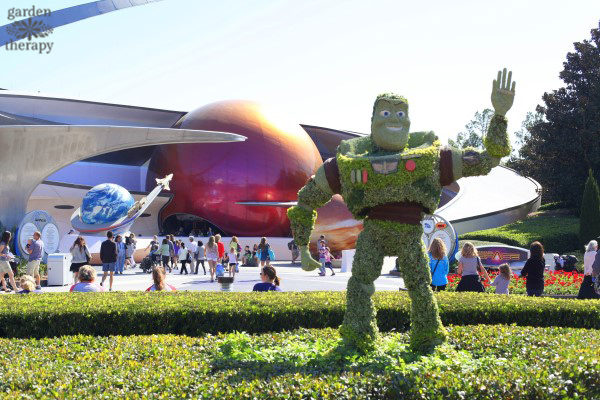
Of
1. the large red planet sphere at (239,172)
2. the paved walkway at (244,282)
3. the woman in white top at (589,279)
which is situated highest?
the large red planet sphere at (239,172)

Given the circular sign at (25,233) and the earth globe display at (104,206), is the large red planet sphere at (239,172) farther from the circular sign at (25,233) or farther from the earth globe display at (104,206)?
the circular sign at (25,233)

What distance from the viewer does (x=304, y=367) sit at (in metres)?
4.41

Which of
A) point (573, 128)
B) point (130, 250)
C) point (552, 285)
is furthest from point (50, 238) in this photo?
point (573, 128)

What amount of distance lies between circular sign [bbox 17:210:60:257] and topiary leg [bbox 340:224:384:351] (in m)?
13.5

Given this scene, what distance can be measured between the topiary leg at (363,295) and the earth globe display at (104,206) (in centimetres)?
1830

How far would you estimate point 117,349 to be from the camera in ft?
15.9

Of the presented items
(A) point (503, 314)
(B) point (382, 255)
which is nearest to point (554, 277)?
(A) point (503, 314)

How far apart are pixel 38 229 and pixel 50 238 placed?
586 millimetres

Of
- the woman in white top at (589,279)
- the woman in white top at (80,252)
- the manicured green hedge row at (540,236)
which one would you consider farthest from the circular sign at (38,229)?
the manicured green hedge row at (540,236)

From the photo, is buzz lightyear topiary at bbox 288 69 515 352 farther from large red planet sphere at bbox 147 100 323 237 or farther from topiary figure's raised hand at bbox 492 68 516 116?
large red planet sphere at bbox 147 100 323 237

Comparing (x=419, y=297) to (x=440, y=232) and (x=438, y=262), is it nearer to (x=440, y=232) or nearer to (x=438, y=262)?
(x=438, y=262)

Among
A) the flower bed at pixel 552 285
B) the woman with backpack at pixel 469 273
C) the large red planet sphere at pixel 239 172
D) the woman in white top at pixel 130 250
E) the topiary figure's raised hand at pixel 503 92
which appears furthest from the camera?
the large red planet sphere at pixel 239 172

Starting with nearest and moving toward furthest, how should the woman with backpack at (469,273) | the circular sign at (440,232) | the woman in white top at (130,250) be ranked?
the woman with backpack at (469,273), the circular sign at (440,232), the woman in white top at (130,250)

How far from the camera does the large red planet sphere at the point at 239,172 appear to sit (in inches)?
1059
